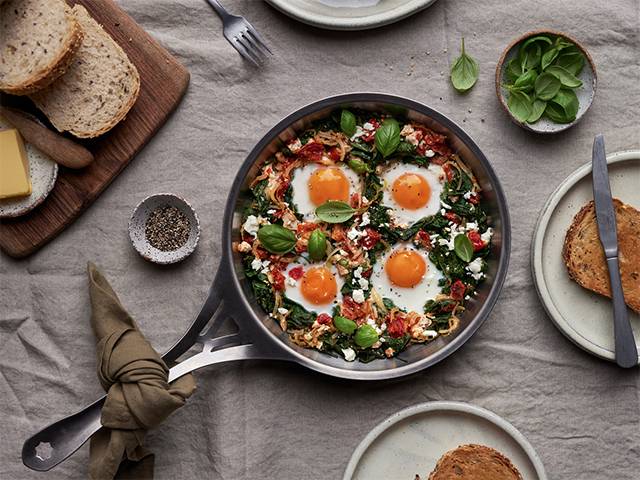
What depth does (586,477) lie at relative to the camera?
426cm

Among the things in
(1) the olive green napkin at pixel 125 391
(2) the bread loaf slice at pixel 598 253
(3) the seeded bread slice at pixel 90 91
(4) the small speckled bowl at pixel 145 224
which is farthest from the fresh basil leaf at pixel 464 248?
(3) the seeded bread slice at pixel 90 91

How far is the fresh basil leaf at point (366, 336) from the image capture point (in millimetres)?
4094

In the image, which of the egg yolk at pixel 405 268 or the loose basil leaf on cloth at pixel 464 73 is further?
the loose basil leaf on cloth at pixel 464 73

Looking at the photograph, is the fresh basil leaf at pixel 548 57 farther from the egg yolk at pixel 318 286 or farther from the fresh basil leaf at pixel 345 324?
the fresh basil leaf at pixel 345 324

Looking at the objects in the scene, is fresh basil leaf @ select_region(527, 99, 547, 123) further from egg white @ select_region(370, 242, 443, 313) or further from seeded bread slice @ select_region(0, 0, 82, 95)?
seeded bread slice @ select_region(0, 0, 82, 95)

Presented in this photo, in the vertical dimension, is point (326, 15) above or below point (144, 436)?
above

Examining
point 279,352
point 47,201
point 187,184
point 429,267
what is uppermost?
point 47,201

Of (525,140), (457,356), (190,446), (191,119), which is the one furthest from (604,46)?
(190,446)

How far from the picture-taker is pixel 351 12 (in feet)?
14.3

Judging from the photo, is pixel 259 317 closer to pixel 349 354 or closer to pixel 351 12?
pixel 349 354

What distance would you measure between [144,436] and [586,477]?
248 centimetres

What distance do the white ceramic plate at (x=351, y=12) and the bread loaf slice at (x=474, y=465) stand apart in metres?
2.43

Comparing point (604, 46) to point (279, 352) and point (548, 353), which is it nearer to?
point (548, 353)

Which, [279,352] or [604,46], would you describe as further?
[604,46]
